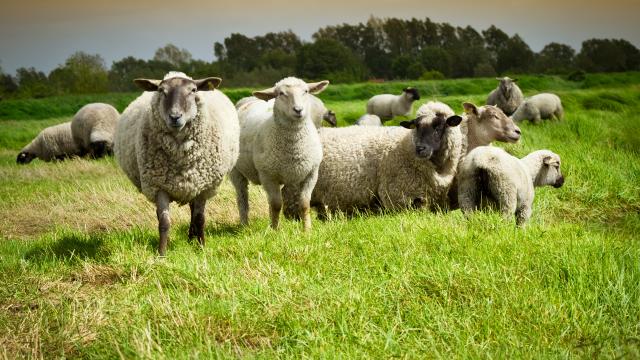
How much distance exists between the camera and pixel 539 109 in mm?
18281

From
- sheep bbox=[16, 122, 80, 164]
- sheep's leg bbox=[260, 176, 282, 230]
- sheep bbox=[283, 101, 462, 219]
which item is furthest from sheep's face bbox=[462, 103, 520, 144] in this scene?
sheep bbox=[16, 122, 80, 164]

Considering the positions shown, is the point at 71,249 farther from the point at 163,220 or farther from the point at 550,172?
the point at 550,172

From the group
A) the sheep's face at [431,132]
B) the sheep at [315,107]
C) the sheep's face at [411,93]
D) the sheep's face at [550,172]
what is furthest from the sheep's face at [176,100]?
the sheep's face at [411,93]

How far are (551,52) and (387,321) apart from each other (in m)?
65.2

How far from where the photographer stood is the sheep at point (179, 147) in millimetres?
5574

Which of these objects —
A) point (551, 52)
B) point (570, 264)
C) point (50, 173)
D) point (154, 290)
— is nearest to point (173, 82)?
point (154, 290)

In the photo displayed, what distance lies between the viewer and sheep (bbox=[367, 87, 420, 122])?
22.9 meters

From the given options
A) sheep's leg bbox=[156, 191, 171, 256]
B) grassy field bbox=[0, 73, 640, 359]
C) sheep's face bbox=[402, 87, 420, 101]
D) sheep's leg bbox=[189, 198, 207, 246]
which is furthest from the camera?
sheep's face bbox=[402, 87, 420, 101]

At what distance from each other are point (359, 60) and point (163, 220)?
69.2 m

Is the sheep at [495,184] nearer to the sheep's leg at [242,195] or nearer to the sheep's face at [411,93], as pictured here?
the sheep's leg at [242,195]

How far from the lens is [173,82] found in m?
5.57

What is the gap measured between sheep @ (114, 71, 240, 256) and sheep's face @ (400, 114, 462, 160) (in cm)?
228

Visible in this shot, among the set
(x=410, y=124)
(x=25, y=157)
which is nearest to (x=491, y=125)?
(x=410, y=124)

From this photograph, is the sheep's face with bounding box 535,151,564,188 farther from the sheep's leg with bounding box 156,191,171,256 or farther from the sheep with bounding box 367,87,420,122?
the sheep with bounding box 367,87,420,122
